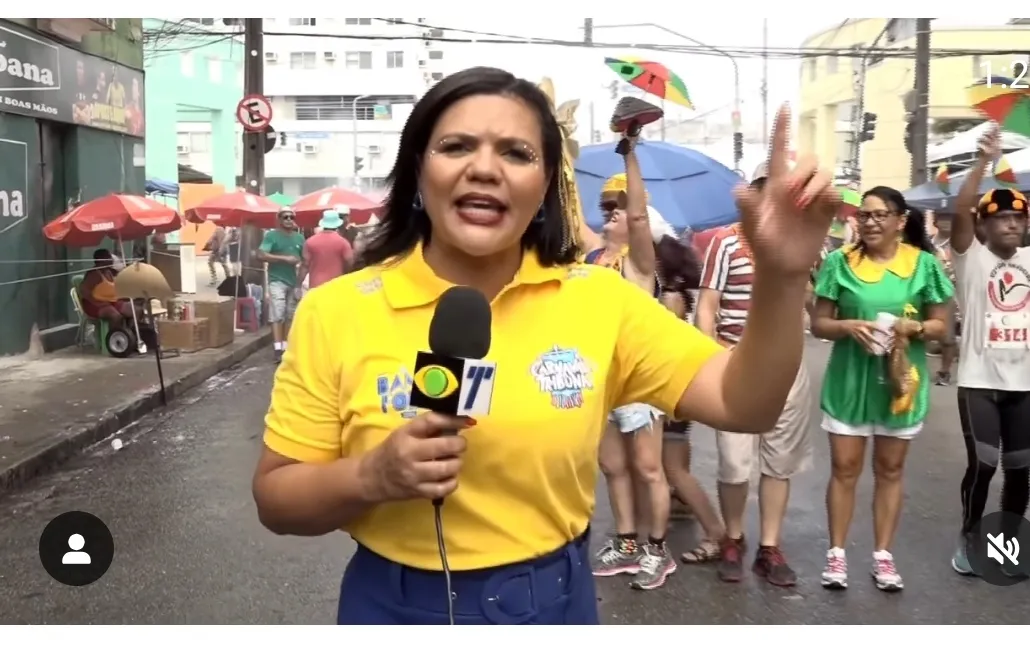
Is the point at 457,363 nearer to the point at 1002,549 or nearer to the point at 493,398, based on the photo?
the point at 493,398

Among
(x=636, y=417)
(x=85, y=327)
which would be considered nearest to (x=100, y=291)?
(x=85, y=327)

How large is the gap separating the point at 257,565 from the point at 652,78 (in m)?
1.96

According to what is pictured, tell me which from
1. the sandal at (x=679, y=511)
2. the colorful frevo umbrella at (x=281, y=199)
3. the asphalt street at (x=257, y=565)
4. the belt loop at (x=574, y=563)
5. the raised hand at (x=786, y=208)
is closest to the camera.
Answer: the raised hand at (x=786, y=208)

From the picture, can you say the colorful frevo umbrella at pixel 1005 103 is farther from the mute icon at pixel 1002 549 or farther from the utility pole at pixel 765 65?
the mute icon at pixel 1002 549

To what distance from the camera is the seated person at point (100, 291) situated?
370 cm

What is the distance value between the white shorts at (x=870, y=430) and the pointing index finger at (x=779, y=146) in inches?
84.8

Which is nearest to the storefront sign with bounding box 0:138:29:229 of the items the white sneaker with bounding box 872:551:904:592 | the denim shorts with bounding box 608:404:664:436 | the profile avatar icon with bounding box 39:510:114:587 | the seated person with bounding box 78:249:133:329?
the seated person with bounding box 78:249:133:329

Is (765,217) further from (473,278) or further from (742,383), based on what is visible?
(473,278)

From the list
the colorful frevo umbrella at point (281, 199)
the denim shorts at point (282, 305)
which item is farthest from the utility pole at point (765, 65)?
the denim shorts at point (282, 305)

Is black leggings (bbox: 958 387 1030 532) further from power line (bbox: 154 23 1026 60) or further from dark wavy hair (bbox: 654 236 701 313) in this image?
power line (bbox: 154 23 1026 60)

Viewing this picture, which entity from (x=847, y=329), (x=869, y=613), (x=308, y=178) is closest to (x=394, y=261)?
(x=847, y=329)

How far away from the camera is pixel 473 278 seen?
1.30 metres

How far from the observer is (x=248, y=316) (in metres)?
6.30
